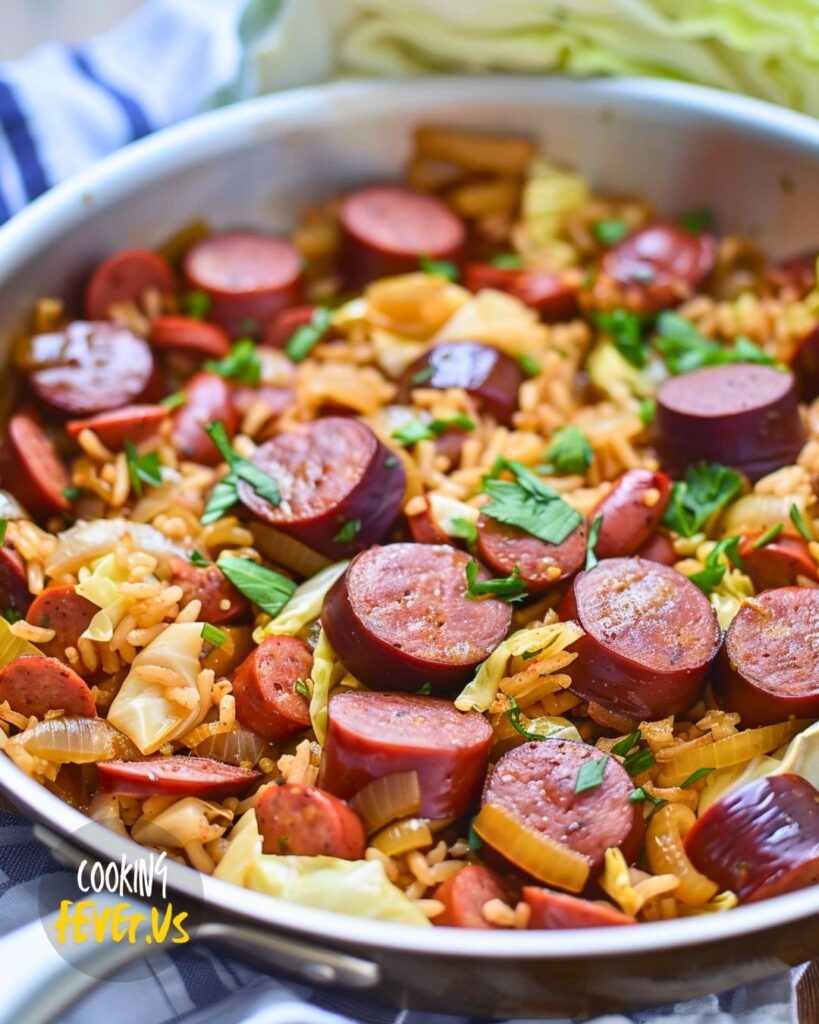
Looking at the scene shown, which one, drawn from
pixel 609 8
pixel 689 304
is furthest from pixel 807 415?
pixel 609 8

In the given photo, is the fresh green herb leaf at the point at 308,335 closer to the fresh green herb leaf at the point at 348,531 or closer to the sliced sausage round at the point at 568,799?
the fresh green herb leaf at the point at 348,531

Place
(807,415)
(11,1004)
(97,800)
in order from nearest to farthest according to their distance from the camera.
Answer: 1. (11,1004)
2. (97,800)
3. (807,415)

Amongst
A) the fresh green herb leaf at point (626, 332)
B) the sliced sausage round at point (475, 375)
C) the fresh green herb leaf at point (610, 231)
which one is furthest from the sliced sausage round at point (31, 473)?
the fresh green herb leaf at point (610, 231)

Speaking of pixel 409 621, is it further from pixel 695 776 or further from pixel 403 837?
pixel 695 776

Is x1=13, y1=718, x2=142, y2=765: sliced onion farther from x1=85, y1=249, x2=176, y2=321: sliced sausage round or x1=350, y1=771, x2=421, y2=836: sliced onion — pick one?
x1=85, y1=249, x2=176, y2=321: sliced sausage round

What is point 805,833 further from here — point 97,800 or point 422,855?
point 97,800

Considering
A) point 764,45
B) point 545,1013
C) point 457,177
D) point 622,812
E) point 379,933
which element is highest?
point 764,45

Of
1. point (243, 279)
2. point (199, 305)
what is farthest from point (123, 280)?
point (243, 279)
